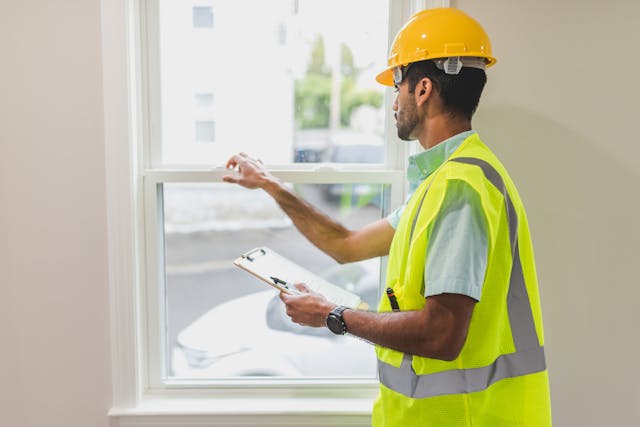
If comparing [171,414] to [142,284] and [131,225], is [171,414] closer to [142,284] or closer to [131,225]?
[142,284]

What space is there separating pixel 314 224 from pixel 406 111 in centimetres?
50

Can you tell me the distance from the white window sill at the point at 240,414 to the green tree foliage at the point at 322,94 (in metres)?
0.89

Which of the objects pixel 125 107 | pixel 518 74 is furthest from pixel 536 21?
pixel 125 107

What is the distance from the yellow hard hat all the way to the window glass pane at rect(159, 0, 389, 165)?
1.66 feet

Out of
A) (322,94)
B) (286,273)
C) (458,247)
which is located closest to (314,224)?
(286,273)

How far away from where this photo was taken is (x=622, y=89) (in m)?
1.56

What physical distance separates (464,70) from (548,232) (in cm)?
72

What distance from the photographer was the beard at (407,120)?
1169 mm

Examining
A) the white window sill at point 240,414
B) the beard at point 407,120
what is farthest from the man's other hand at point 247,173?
the white window sill at point 240,414

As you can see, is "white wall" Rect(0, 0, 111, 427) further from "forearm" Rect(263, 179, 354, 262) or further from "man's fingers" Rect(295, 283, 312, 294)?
"man's fingers" Rect(295, 283, 312, 294)

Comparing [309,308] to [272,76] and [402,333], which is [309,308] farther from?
[272,76]

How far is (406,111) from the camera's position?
1.18m

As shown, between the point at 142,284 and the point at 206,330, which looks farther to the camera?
the point at 206,330

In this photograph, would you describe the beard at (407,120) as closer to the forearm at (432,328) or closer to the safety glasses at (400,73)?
the safety glasses at (400,73)
